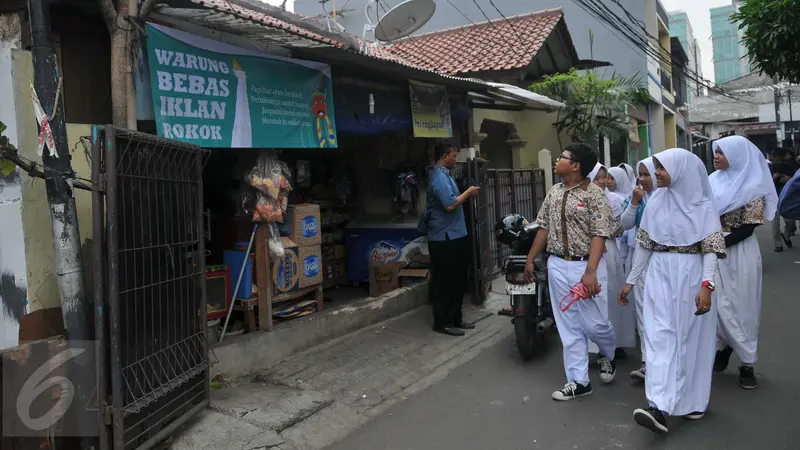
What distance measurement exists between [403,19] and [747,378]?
535 centimetres

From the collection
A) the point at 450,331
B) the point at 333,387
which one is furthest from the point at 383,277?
the point at 333,387

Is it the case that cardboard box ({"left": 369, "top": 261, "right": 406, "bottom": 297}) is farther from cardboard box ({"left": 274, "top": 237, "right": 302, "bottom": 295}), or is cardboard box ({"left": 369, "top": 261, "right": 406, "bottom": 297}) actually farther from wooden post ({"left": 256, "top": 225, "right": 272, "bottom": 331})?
wooden post ({"left": 256, "top": 225, "right": 272, "bottom": 331})

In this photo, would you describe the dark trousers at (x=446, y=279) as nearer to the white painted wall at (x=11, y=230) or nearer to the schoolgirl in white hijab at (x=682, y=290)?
the schoolgirl in white hijab at (x=682, y=290)

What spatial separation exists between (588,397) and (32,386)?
361 centimetres

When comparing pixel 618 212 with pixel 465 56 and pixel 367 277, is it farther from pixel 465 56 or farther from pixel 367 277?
pixel 465 56

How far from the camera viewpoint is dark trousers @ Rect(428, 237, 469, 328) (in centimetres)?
610

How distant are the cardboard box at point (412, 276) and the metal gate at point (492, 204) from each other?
639 mm

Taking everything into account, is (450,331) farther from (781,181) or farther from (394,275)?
(781,181)

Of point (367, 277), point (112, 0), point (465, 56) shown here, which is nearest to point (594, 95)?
point (465, 56)

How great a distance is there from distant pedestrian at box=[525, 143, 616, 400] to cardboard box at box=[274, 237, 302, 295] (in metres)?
2.52

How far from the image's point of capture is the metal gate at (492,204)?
281 inches

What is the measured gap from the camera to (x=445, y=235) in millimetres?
6074

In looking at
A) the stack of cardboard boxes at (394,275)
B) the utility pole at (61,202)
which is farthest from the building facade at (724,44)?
the utility pole at (61,202)

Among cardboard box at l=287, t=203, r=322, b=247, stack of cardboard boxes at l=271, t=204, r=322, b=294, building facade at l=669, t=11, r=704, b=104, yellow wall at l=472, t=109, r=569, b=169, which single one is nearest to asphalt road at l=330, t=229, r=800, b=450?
stack of cardboard boxes at l=271, t=204, r=322, b=294
